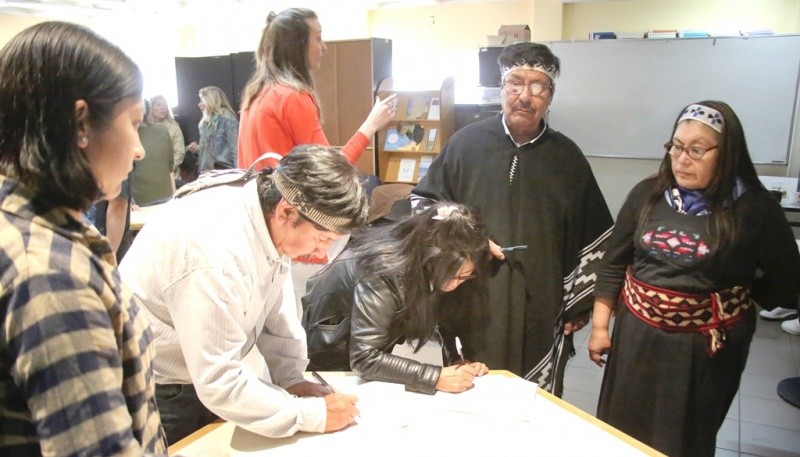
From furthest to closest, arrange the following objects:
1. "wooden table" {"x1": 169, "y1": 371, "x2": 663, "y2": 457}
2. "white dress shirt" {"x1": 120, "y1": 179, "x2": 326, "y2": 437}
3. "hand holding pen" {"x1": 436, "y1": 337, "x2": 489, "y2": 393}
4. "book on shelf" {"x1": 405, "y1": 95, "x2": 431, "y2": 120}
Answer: "book on shelf" {"x1": 405, "y1": 95, "x2": 431, "y2": 120}, "hand holding pen" {"x1": 436, "y1": 337, "x2": 489, "y2": 393}, "wooden table" {"x1": 169, "y1": 371, "x2": 663, "y2": 457}, "white dress shirt" {"x1": 120, "y1": 179, "x2": 326, "y2": 437}

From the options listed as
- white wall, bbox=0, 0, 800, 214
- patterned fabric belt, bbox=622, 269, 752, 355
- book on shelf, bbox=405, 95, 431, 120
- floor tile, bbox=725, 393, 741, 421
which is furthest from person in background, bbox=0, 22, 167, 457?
book on shelf, bbox=405, 95, 431, 120

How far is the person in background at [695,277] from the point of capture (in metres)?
1.67

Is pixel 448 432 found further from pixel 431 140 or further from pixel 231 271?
pixel 431 140

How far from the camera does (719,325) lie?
1.69m

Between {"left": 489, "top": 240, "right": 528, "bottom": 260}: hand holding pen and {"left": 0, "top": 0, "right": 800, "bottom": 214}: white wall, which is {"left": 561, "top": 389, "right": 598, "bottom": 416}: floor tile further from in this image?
{"left": 0, "top": 0, "right": 800, "bottom": 214}: white wall

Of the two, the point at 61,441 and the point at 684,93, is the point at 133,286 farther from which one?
the point at 684,93

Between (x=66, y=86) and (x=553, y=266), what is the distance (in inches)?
59.7

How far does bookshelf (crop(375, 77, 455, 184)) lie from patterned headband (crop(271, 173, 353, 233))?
13.3 feet

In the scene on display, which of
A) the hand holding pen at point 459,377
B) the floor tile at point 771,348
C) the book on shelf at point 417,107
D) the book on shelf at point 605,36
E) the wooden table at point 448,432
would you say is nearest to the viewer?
the wooden table at point 448,432

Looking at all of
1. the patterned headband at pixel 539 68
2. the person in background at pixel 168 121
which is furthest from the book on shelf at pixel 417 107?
the patterned headband at pixel 539 68

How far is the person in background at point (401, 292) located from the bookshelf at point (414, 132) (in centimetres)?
336

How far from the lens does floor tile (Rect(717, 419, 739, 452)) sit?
2.50m

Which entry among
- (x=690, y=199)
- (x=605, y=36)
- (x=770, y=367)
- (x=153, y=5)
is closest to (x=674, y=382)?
(x=690, y=199)

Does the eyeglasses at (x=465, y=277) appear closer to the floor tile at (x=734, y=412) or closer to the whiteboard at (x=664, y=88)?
the floor tile at (x=734, y=412)
